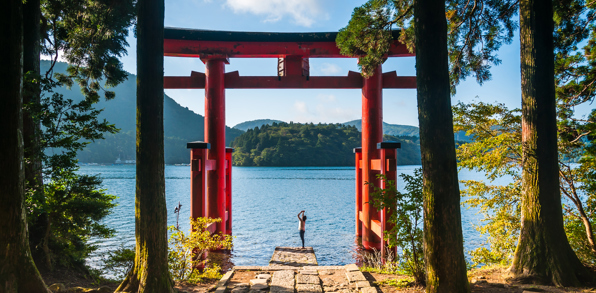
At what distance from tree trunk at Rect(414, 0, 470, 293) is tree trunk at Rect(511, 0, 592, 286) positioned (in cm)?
135

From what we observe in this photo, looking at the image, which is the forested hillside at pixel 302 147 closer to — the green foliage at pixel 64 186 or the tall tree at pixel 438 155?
the green foliage at pixel 64 186

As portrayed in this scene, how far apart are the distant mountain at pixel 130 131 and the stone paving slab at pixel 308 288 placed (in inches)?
4105

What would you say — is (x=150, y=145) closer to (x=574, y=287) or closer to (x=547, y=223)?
(x=547, y=223)

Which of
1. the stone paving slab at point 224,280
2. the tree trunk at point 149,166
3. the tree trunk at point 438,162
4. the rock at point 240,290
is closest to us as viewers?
the tree trunk at point 438,162

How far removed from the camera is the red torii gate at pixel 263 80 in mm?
8352

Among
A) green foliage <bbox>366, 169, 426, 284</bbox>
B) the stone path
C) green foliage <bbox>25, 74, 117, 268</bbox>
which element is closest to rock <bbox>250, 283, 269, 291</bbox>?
the stone path

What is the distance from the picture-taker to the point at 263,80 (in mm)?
8930

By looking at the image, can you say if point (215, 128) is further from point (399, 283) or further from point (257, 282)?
point (399, 283)

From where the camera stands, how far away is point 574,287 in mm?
3844

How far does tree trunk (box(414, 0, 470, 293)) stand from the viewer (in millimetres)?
3395

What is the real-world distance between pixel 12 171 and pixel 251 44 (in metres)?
6.22

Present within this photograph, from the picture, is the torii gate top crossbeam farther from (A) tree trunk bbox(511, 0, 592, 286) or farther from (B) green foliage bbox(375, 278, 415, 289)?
(B) green foliage bbox(375, 278, 415, 289)

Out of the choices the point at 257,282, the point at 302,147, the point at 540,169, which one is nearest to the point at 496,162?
the point at 540,169

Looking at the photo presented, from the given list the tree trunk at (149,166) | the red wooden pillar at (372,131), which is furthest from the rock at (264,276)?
the red wooden pillar at (372,131)
